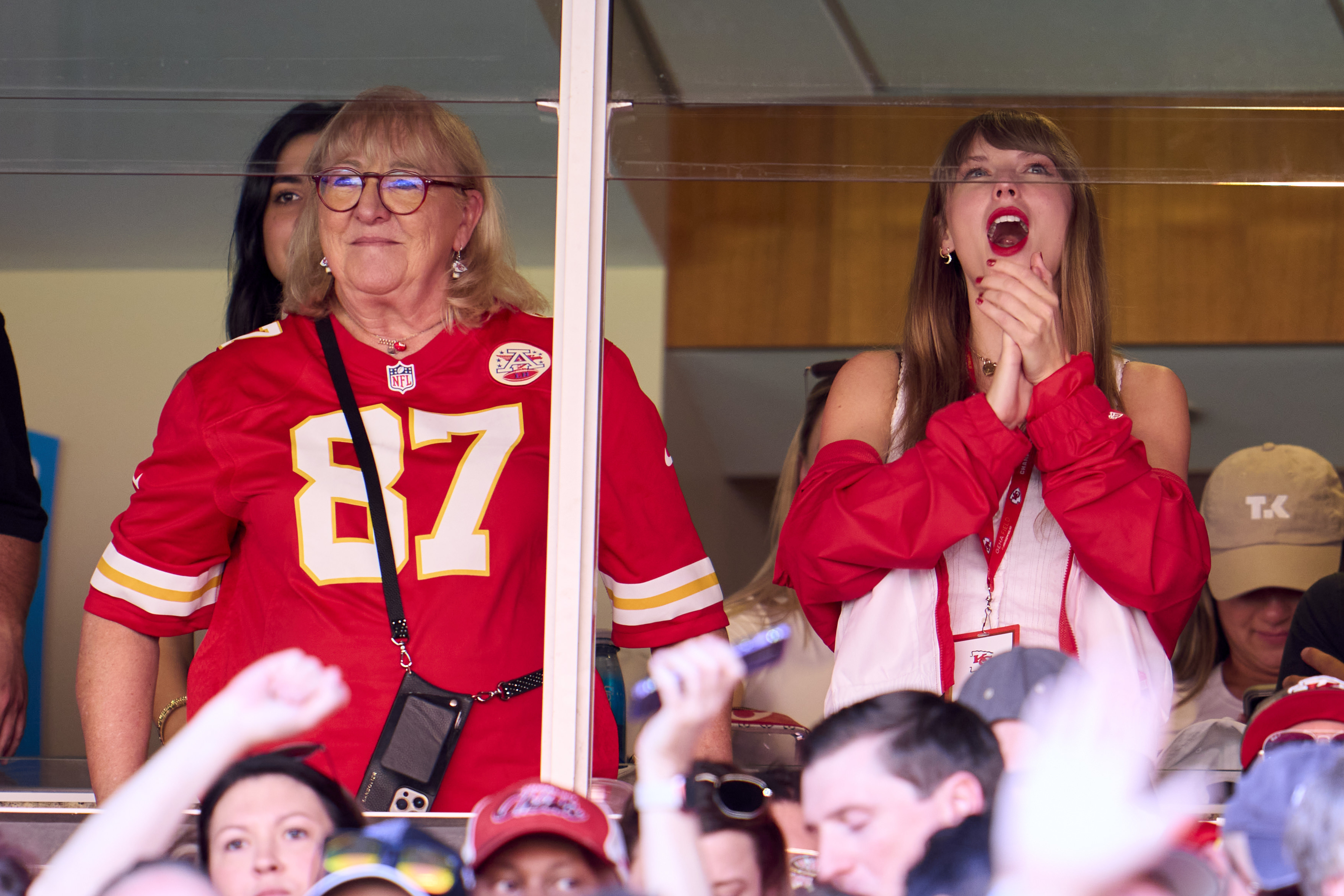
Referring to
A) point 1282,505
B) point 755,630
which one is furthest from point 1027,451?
point 1282,505

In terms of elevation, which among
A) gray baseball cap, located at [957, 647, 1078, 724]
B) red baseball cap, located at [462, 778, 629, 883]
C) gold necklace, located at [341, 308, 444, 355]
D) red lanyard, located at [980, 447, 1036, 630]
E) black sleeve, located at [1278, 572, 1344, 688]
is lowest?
red baseball cap, located at [462, 778, 629, 883]

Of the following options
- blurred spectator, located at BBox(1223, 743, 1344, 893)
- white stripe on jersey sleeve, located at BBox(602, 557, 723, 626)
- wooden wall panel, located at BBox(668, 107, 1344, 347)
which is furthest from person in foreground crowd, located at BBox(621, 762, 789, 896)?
wooden wall panel, located at BBox(668, 107, 1344, 347)

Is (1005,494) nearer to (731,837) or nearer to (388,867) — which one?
(731,837)

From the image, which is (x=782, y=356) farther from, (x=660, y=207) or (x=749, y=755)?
(x=749, y=755)

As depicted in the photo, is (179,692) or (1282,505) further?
(1282,505)

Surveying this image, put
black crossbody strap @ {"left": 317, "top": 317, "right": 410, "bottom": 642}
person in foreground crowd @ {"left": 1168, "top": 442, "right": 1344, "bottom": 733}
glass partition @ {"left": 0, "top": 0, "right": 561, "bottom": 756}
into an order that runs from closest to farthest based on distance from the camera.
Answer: glass partition @ {"left": 0, "top": 0, "right": 561, "bottom": 756} → black crossbody strap @ {"left": 317, "top": 317, "right": 410, "bottom": 642} → person in foreground crowd @ {"left": 1168, "top": 442, "right": 1344, "bottom": 733}

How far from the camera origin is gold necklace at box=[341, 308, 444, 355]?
1.80 meters

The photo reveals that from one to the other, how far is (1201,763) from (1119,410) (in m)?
0.53

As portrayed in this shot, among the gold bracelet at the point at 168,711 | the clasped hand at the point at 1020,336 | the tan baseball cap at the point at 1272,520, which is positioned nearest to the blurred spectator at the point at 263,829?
the clasped hand at the point at 1020,336

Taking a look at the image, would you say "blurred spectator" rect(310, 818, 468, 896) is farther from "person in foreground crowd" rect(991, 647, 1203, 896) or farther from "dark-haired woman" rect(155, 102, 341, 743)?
"dark-haired woman" rect(155, 102, 341, 743)

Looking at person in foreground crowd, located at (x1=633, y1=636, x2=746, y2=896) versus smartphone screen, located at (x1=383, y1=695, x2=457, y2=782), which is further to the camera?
smartphone screen, located at (x1=383, y1=695, x2=457, y2=782)

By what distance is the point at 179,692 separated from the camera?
2.29 metres

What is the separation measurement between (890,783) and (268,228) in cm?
162

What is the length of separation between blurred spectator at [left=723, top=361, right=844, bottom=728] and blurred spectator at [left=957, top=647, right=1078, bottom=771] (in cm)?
83
